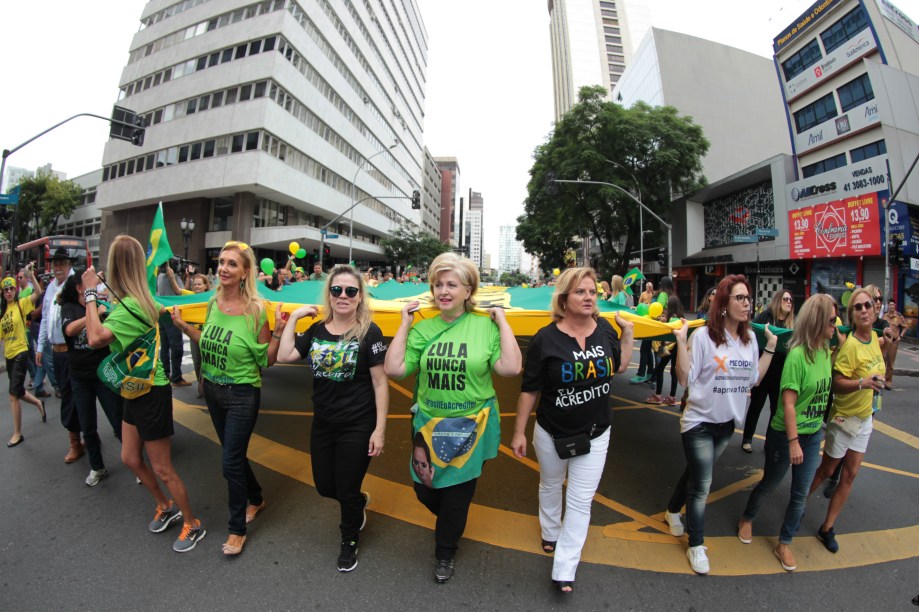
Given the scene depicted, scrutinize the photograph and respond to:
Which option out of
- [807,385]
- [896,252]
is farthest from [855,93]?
[807,385]

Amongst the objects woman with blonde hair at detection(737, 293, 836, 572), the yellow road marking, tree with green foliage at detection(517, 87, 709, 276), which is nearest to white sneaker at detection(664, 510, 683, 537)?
the yellow road marking

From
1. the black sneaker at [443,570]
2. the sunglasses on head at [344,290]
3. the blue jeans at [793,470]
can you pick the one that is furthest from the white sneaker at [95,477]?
the blue jeans at [793,470]

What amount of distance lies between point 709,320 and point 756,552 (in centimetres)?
163

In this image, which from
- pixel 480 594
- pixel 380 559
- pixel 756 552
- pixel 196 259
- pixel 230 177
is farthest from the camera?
pixel 196 259

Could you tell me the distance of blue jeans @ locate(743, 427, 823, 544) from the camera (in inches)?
103

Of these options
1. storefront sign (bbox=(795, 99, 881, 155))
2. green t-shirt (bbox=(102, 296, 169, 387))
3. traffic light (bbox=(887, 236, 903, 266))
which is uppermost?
storefront sign (bbox=(795, 99, 881, 155))

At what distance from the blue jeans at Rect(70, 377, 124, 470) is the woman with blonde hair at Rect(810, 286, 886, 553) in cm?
563

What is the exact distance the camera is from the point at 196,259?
95.4 feet

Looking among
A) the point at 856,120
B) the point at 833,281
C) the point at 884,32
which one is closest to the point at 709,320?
the point at 833,281

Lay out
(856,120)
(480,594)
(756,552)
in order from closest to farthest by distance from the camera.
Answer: (480,594) < (756,552) < (856,120)

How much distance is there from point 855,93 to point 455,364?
28598 millimetres

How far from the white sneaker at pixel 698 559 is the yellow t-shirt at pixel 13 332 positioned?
6.73 meters

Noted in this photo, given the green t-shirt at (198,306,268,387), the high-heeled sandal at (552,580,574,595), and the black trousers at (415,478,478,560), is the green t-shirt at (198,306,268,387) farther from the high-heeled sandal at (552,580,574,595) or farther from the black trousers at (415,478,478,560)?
the high-heeled sandal at (552,580,574,595)

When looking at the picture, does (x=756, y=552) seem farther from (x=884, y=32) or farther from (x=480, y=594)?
(x=884, y=32)
